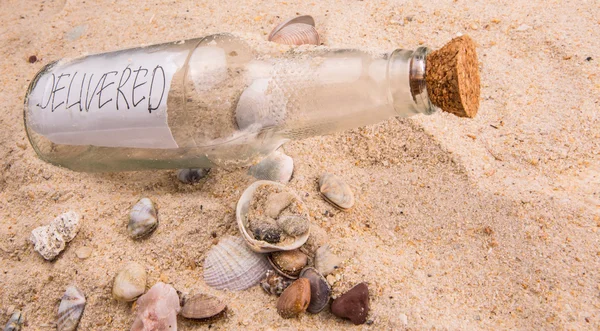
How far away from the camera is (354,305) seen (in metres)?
1.29

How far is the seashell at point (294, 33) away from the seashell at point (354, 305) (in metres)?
1.03

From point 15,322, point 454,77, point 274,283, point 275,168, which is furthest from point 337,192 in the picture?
point 15,322

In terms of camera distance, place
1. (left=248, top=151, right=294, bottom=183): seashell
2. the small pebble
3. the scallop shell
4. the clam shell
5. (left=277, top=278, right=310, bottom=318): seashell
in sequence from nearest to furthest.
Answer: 1. (left=277, top=278, right=310, bottom=318): seashell
2. the scallop shell
3. the small pebble
4. (left=248, top=151, right=294, bottom=183): seashell
5. the clam shell

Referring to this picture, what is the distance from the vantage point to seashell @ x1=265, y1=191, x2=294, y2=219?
1427 mm

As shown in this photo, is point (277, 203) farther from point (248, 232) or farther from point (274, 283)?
point (274, 283)

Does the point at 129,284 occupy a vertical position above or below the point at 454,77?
below

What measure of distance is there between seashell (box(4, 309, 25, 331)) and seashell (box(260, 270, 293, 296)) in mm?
688

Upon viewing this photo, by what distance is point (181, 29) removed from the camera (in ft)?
7.47

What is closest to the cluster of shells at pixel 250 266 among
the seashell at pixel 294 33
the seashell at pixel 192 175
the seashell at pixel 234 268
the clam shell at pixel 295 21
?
the seashell at pixel 234 268

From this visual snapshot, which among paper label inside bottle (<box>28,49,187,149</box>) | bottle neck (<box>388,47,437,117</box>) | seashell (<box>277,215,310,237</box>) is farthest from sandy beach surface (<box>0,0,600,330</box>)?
bottle neck (<box>388,47,437,117</box>)

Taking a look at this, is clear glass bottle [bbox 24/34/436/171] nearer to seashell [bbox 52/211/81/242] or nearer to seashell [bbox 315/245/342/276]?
seashell [bbox 52/211/81/242]

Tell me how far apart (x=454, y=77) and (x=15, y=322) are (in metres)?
1.34

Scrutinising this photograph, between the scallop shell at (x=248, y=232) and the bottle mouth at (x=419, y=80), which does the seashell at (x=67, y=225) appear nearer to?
the scallop shell at (x=248, y=232)

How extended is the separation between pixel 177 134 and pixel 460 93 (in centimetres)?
82
